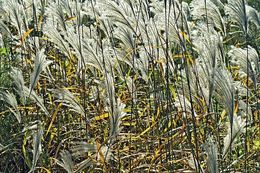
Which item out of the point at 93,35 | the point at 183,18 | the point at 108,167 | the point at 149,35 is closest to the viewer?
the point at 183,18

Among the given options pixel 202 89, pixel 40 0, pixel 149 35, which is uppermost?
pixel 40 0

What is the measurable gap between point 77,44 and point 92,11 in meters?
0.82

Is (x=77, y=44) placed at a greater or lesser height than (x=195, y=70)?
greater

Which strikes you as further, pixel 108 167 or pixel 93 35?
pixel 93 35

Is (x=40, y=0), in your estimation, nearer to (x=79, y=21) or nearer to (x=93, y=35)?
(x=93, y=35)

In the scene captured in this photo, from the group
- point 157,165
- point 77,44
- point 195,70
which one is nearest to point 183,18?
point 195,70

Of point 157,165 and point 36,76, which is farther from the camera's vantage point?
point 157,165

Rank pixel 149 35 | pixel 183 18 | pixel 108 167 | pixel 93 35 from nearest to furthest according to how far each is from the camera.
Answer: pixel 183 18
pixel 108 167
pixel 149 35
pixel 93 35

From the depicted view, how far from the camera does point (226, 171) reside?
2.81 meters

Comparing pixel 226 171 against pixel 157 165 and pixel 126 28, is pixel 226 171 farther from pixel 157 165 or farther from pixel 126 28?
pixel 126 28

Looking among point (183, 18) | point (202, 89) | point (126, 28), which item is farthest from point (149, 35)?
point (202, 89)

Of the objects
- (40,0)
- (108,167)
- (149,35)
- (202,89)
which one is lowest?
(108,167)

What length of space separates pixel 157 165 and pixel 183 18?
30.0 inches

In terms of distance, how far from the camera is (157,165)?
9.71ft
